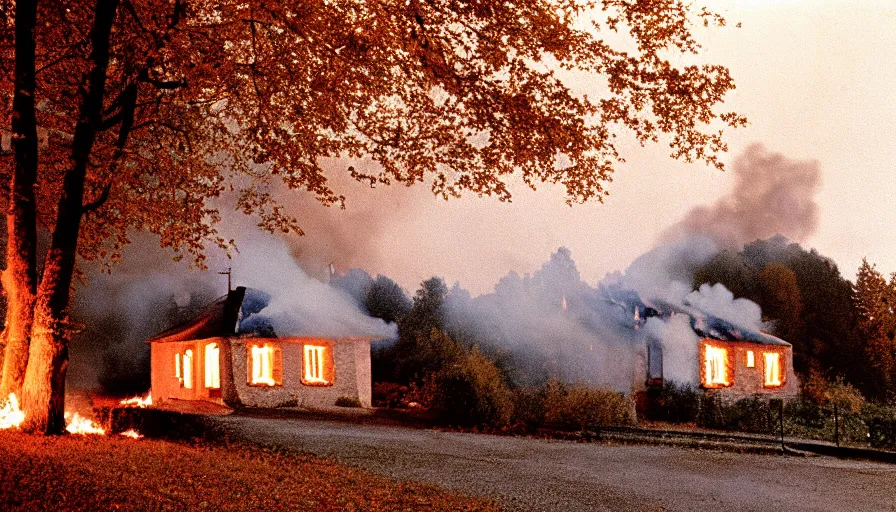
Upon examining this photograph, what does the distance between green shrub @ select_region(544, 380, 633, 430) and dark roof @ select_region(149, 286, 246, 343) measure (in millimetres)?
10758

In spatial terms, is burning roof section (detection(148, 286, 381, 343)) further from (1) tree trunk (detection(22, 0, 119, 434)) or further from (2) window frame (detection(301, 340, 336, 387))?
(1) tree trunk (detection(22, 0, 119, 434))

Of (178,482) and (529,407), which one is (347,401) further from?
(178,482)

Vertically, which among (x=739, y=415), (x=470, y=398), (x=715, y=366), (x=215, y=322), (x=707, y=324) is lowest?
(x=739, y=415)

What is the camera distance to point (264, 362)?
29016mm

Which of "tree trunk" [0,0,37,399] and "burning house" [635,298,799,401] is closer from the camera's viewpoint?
"tree trunk" [0,0,37,399]

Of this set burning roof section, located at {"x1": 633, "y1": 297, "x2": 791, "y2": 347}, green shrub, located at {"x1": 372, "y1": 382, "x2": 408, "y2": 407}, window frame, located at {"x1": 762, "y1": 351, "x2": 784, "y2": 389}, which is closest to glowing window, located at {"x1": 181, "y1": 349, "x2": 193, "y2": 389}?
green shrub, located at {"x1": 372, "y1": 382, "x2": 408, "y2": 407}

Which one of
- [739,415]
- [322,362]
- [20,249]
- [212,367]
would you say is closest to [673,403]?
[739,415]

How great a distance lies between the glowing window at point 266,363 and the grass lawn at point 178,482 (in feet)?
51.9

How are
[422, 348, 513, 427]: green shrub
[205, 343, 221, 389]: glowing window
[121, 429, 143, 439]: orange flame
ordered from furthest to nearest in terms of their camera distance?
1. [205, 343, 221, 389]: glowing window
2. [422, 348, 513, 427]: green shrub
3. [121, 429, 143, 439]: orange flame

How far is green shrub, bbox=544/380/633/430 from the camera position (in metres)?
23.6

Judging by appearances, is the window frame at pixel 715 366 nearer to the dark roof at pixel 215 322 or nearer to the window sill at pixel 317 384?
the window sill at pixel 317 384

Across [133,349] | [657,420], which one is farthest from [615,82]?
[133,349]

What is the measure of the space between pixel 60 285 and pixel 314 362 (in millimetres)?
15774

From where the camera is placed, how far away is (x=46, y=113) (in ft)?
56.0
